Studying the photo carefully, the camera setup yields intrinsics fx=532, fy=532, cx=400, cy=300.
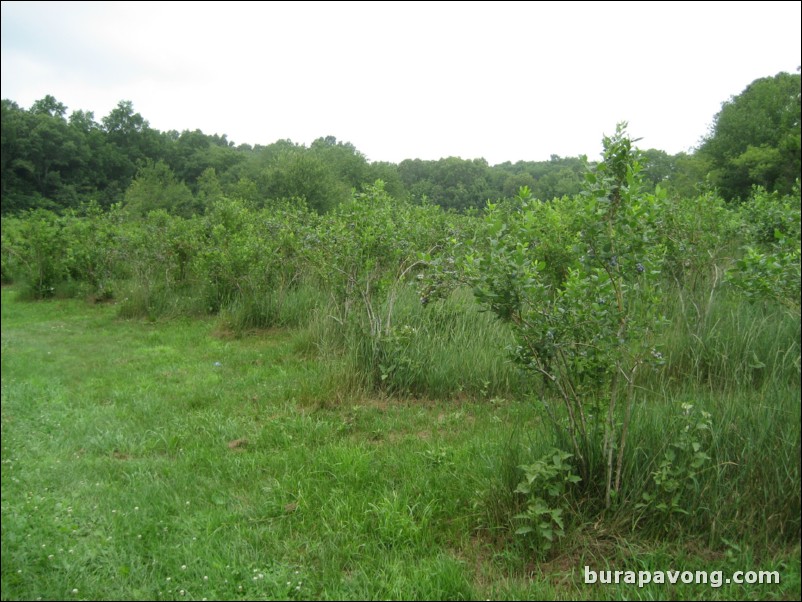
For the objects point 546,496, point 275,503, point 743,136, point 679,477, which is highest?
point 743,136

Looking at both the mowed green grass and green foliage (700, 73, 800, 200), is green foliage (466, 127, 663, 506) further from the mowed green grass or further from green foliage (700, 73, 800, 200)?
green foliage (700, 73, 800, 200)

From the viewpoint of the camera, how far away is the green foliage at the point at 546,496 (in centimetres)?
255

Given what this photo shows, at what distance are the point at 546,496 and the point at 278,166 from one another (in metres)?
33.8

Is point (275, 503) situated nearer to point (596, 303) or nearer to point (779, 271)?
point (596, 303)

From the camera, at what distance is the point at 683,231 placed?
19.7ft

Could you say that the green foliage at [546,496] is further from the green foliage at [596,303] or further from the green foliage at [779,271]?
the green foliage at [779,271]

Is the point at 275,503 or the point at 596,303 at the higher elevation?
the point at 596,303

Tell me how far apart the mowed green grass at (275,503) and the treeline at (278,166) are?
0.83m

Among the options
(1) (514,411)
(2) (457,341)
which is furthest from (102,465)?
(2) (457,341)

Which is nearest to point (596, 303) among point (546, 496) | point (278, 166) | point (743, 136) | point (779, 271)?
point (779, 271)

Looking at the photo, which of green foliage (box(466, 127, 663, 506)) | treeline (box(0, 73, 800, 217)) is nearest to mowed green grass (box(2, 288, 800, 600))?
green foliage (box(466, 127, 663, 506))

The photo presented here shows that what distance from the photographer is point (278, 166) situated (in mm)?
34031

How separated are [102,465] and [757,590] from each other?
3695 millimetres

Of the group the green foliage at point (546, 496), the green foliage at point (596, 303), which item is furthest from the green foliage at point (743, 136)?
the green foliage at point (546, 496)
